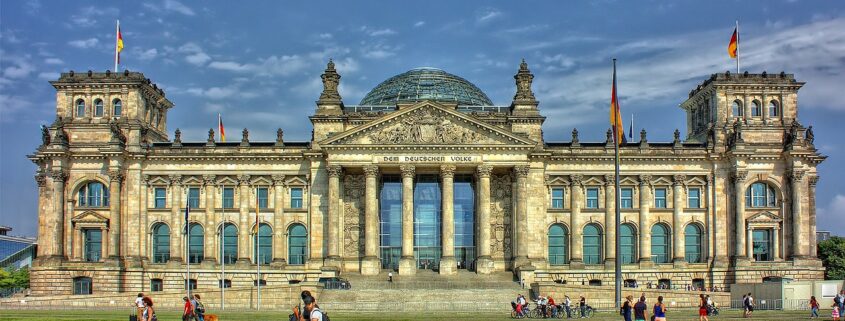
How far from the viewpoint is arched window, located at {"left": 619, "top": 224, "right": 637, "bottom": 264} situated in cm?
8981

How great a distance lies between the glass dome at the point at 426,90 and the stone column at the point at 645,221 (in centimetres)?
1851

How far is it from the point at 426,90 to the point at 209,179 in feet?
75.5

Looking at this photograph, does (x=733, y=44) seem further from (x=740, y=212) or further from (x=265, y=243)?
(x=265, y=243)

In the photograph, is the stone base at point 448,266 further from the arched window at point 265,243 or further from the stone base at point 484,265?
the arched window at point 265,243

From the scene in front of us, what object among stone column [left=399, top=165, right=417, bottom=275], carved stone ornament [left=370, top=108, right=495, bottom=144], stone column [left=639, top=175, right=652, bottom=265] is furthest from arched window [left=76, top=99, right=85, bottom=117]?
stone column [left=639, top=175, right=652, bottom=265]

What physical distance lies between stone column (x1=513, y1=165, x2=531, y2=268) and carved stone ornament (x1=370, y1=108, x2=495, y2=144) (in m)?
4.28

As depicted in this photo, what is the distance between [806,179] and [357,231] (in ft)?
134

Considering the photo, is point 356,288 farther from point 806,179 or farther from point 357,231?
point 806,179

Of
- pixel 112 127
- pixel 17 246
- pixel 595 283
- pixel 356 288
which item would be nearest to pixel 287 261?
pixel 356 288

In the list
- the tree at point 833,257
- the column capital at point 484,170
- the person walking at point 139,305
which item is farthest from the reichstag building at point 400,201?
the person walking at point 139,305

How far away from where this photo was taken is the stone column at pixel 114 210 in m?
87.4

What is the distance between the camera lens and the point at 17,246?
5615 inches

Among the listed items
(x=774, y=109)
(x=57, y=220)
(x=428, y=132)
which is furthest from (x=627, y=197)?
(x=57, y=220)

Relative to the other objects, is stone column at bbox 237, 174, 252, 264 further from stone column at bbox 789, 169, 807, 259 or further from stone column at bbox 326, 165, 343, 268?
stone column at bbox 789, 169, 807, 259
